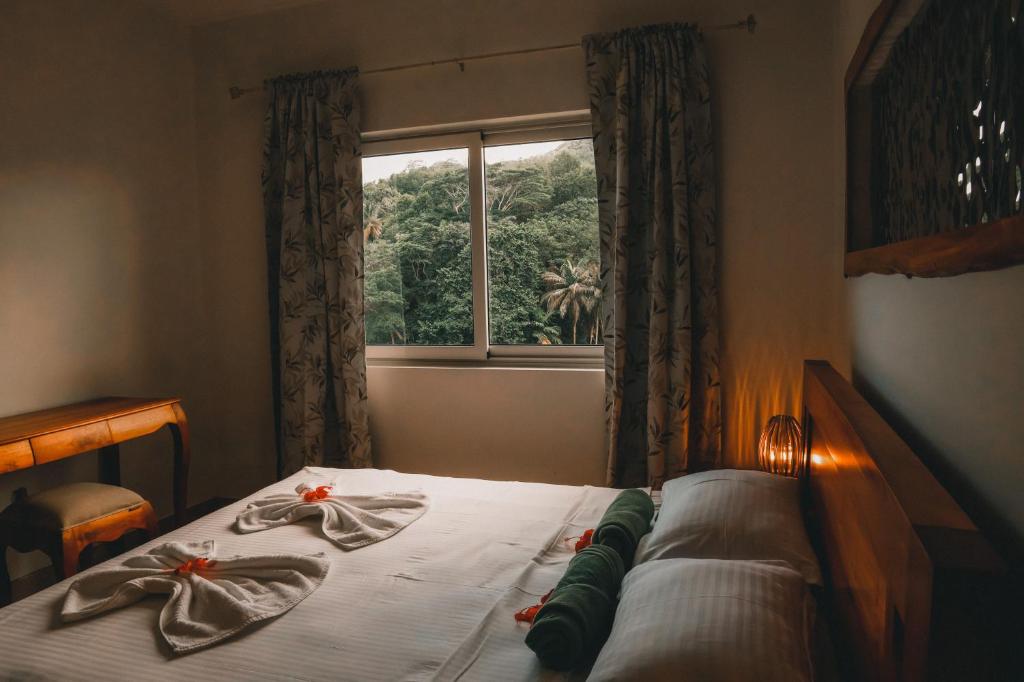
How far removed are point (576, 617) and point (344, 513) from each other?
100 centimetres

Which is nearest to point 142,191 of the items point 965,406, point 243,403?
point 243,403

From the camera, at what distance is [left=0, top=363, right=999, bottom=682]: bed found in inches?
32.6

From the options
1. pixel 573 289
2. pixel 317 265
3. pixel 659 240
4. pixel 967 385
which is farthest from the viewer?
pixel 317 265

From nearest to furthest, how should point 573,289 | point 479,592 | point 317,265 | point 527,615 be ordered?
point 527,615
point 479,592
point 573,289
point 317,265

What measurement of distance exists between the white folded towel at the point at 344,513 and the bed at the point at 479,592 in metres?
0.05

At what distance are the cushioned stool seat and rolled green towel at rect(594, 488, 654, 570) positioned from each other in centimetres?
195

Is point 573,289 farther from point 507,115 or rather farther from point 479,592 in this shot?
point 479,592

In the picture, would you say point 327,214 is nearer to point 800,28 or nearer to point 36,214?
point 36,214

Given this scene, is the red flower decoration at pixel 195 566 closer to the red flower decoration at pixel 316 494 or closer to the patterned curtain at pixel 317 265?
the red flower decoration at pixel 316 494

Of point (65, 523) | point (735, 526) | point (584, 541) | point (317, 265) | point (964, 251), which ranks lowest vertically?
point (65, 523)

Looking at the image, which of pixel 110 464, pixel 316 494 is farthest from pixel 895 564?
pixel 110 464

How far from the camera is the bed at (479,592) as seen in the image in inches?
32.6

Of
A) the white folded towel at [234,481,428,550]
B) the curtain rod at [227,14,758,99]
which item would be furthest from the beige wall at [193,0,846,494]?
the white folded towel at [234,481,428,550]

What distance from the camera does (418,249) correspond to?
3.62m
